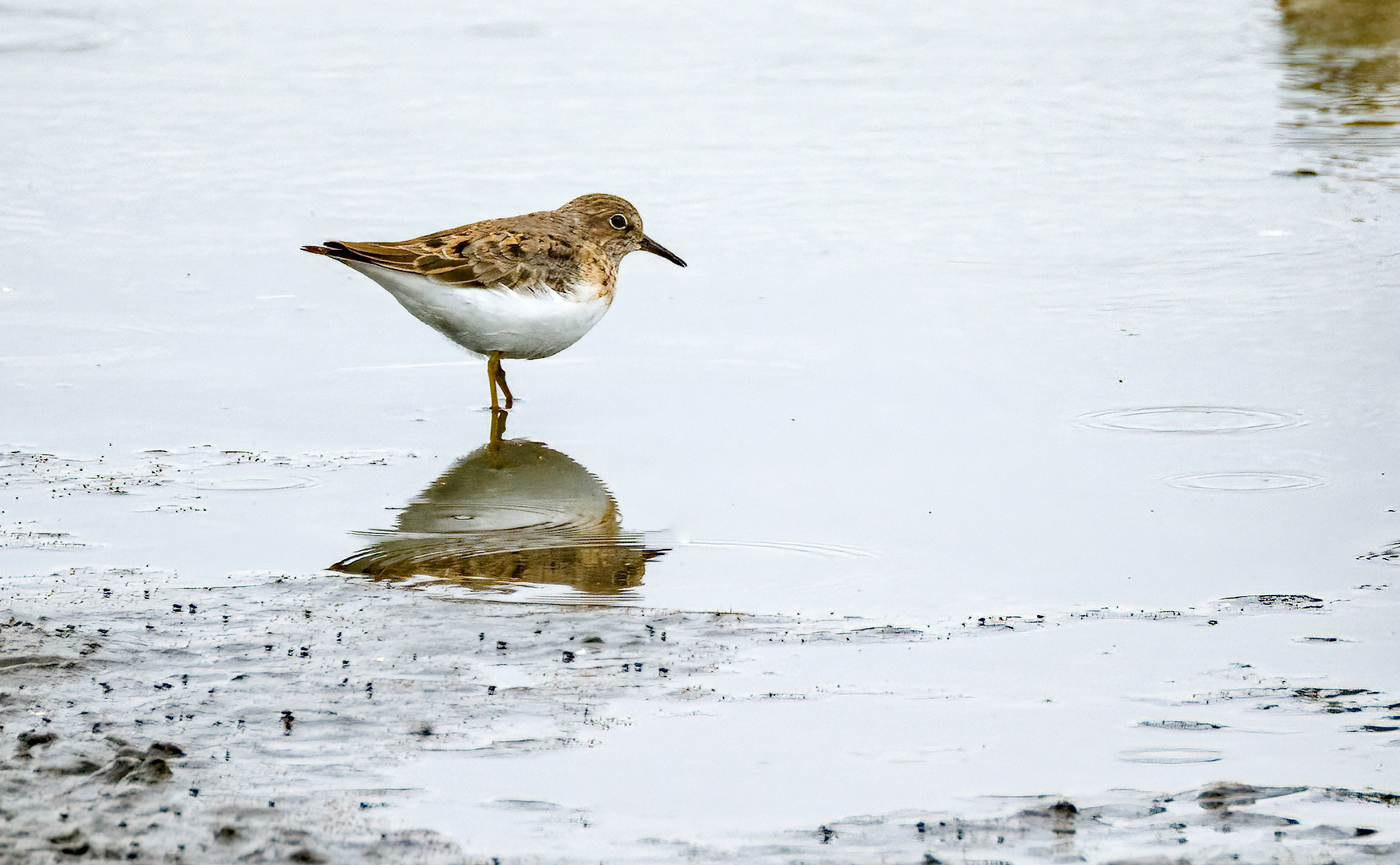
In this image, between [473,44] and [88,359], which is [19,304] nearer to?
[88,359]

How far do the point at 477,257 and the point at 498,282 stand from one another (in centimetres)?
17

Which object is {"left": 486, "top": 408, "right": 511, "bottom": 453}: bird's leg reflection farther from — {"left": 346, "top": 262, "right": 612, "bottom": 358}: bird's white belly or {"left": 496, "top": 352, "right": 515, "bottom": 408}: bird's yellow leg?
{"left": 346, "top": 262, "right": 612, "bottom": 358}: bird's white belly

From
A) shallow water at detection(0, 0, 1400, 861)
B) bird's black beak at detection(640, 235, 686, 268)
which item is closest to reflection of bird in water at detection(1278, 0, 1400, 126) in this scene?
shallow water at detection(0, 0, 1400, 861)

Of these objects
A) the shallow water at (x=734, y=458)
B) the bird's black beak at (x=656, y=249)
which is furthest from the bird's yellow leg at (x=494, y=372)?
the bird's black beak at (x=656, y=249)

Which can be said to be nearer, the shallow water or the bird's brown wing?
the shallow water

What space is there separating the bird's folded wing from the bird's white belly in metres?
0.04

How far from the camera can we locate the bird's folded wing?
7438 millimetres

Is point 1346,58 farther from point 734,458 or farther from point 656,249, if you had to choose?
point 734,458

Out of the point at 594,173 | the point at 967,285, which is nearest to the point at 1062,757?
the point at 967,285

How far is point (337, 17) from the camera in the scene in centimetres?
1579

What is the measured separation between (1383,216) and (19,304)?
792 centimetres

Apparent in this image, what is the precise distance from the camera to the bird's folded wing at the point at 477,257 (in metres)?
7.44

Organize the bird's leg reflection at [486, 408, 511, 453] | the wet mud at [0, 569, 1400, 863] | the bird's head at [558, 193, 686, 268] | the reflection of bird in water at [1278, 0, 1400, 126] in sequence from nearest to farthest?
the wet mud at [0, 569, 1400, 863] < the bird's leg reflection at [486, 408, 511, 453] < the bird's head at [558, 193, 686, 268] < the reflection of bird in water at [1278, 0, 1400, 126]

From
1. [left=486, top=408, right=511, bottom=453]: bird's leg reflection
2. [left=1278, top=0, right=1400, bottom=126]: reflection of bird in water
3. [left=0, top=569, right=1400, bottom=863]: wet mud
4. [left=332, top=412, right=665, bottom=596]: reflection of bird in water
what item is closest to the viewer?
[left=0, top=569, right=1400, bottom=863]: wet mud
